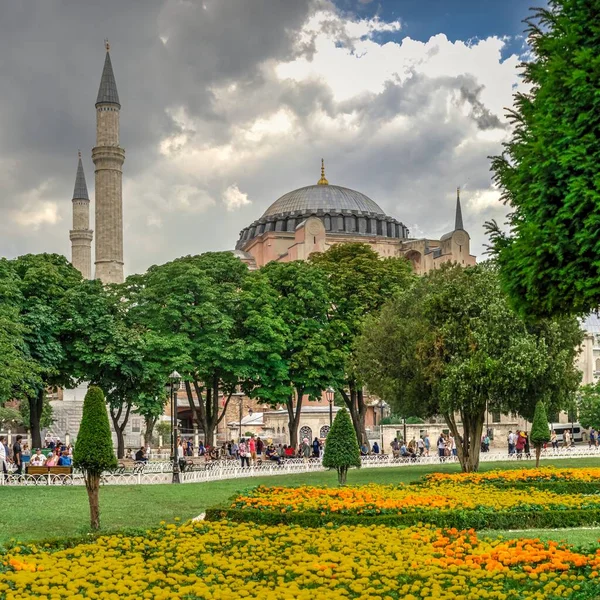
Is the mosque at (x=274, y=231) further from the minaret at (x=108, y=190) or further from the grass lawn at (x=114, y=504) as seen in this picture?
the grass lawn at (x=114, y=504)

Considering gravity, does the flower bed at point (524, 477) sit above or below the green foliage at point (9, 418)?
below

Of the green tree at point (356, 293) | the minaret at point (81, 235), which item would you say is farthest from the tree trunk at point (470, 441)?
the minaret at point (81, 235)

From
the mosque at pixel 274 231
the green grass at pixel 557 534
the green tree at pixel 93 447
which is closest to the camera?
the green grass at pixel 557 534

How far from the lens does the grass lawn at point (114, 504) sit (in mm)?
15469

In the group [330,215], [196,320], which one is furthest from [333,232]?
[196,320]

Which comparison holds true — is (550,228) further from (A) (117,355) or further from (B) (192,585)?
(A) (117,355)

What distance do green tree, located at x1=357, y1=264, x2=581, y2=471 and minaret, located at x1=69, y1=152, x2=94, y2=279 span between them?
141 feet

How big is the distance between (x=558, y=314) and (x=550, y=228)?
158cm

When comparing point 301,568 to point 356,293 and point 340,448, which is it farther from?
point 356,293

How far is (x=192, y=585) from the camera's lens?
845 cm

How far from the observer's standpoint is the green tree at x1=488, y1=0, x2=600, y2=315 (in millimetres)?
9406

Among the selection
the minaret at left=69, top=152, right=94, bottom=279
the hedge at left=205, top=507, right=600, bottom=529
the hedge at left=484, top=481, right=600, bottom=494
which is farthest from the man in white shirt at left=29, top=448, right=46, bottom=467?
the minaret at left=69, top=152, right=94, bottom=279

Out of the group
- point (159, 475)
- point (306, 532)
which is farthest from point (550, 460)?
point (306, 532)

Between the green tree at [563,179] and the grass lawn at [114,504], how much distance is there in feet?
13.8
